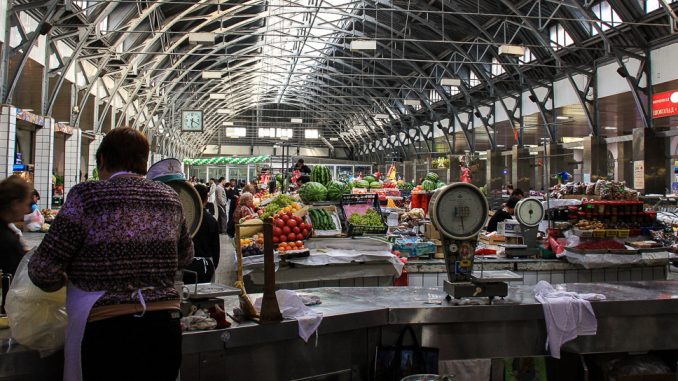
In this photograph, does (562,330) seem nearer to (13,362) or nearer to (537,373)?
(537,373)

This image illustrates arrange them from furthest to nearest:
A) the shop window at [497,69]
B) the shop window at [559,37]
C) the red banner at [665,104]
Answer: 1. the shop window at [497,69]
2. the shop window at [559,37]
3. the red banner at [665,104]

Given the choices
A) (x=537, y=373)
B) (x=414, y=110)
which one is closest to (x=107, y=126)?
(x=414, y=110)

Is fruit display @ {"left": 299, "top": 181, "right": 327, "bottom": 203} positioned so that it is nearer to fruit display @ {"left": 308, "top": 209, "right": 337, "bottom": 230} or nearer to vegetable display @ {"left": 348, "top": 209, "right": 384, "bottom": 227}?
fruit display @ {"left": 308, "top": 209, "right": 337, "bottom": 230}

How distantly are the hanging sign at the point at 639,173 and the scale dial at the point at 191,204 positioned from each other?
50.5 feet

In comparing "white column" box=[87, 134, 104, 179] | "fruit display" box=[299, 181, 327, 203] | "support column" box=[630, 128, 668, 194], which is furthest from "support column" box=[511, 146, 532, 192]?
"fruit display" box=[299, 181, 327, 203]

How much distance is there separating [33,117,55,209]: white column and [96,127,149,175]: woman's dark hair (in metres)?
13.6

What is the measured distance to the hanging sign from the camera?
15680mm

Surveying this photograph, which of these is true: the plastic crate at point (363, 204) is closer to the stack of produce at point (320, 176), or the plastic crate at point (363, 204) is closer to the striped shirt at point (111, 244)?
the stack of produce at point (320, 176)

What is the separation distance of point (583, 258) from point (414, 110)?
30.8 metres

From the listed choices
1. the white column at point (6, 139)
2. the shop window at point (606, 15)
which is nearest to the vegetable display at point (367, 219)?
the white column at point (6, 139)

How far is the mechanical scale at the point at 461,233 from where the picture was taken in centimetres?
307

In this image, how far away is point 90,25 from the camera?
1484cm

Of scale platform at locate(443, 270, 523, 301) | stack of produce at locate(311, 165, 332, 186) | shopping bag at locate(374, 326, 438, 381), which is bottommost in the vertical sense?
shopping bag at locate(374, 326, 438, 381)

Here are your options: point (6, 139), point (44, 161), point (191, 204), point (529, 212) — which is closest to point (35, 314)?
point (191, 204)
